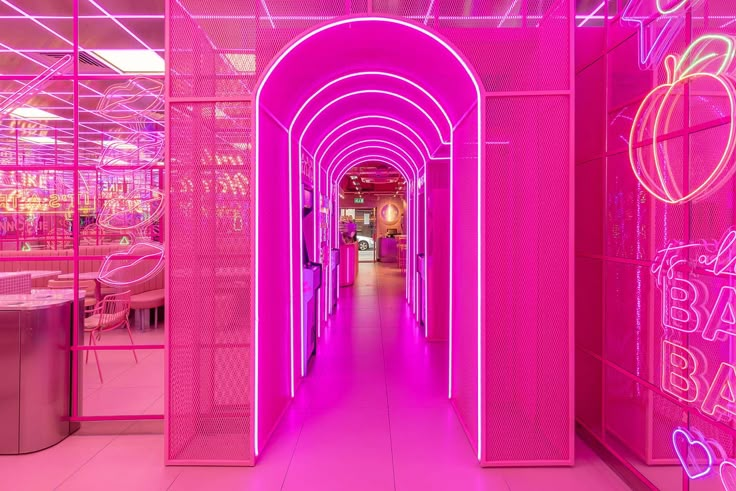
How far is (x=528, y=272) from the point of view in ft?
10.8

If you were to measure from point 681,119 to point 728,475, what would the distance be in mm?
1843

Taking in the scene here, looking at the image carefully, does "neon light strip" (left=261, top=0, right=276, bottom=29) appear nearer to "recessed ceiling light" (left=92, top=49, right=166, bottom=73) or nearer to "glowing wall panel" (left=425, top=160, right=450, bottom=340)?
"glowing wall panel" (left=425, top=160, right=450, bottom=340)

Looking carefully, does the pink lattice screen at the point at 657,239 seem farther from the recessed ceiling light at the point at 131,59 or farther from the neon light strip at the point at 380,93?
the recessed ceiling light at the point at 131,59

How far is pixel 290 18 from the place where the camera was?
3307 mm

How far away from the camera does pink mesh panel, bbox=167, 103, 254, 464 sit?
324 cm

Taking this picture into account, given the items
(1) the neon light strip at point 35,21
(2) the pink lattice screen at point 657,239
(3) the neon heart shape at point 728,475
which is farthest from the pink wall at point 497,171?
(1) the neon light strip at point 35,21

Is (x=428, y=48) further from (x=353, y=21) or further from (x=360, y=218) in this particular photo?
(x=360, y=218)

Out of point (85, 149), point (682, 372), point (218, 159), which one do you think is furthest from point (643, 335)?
point (85, 149)

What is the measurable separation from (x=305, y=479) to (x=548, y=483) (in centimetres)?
159

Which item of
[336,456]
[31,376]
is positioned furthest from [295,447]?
[31,376]

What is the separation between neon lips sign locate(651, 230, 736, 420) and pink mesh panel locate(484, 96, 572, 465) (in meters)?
0.70

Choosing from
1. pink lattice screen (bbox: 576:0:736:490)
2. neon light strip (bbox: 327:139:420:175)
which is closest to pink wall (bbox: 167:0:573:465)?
pink lattice screen (bbox: 576:0:736:490)

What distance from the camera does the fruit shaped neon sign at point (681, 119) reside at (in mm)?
2137

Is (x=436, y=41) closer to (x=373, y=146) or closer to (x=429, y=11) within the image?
(x=429, y=11)
